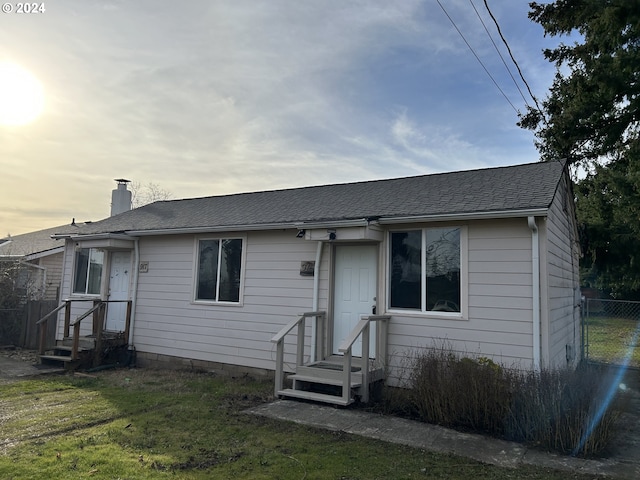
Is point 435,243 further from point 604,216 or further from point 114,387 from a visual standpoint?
point 604,216

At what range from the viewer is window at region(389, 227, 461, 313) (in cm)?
631

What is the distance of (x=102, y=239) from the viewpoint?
9523 mm

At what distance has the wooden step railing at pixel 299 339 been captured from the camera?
650 cm

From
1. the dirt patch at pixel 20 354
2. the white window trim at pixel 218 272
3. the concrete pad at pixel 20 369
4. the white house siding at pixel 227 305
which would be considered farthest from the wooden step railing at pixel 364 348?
the dirt patch at pixel 20 354

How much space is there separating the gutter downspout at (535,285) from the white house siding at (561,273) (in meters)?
0.21

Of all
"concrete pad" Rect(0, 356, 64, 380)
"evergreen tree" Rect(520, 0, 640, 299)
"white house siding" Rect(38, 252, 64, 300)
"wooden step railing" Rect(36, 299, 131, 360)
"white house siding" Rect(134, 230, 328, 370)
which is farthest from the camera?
"white house siding" Rect(38, 252, 64, 300)

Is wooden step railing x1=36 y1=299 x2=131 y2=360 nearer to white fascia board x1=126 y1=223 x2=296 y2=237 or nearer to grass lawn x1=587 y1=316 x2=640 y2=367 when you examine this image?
white fascia board x1=126 y1=223 x2=296 y2=237

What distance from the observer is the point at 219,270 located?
8.66m

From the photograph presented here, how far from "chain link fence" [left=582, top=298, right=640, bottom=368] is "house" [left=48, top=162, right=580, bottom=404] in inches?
78.5

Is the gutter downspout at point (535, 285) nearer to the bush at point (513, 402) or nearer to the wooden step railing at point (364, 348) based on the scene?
the bush at point (513, 402)

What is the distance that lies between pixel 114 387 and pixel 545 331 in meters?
6.74

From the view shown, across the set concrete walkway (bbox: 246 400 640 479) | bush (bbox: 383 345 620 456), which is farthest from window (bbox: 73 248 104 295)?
bush (bbox: 383 345 620 456)

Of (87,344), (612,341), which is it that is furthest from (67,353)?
(612,341)

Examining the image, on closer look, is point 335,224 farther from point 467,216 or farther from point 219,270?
point 219,270
